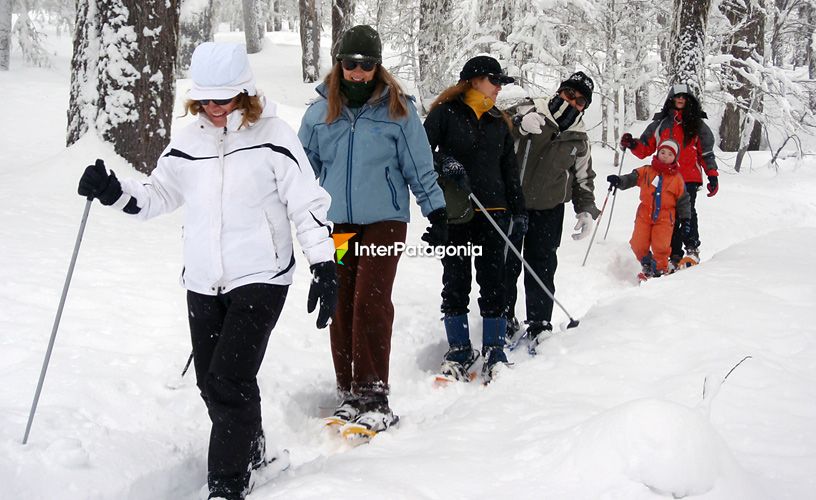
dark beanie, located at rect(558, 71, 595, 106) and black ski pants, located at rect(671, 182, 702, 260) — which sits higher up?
dark beanie, located at rect(558, 71, 595, 106)

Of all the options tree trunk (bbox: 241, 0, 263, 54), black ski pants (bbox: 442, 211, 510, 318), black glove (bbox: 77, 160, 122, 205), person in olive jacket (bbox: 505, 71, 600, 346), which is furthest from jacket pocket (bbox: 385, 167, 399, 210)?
tree trunk (bbox: 241, 0, 263, 54)

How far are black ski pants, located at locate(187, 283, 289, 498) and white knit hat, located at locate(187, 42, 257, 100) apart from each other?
0.83 meters

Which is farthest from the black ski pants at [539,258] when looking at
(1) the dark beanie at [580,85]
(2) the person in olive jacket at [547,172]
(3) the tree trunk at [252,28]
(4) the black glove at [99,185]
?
(3) the tree trunk at [252,28]

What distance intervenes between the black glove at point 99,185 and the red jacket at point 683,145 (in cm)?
647

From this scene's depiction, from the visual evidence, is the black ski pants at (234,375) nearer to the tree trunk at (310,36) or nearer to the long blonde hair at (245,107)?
the long blonde hair at (245,107)

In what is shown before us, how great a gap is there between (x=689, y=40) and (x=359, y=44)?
9.72m

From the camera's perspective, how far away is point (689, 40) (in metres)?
12.0

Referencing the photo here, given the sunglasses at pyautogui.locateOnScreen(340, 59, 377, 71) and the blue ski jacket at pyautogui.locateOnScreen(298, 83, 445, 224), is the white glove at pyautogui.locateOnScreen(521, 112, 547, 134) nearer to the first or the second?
the blue ski jacket at pyautogui.locateOnScreen(298, 83, 445, 224)

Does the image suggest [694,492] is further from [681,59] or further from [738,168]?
[738,168]

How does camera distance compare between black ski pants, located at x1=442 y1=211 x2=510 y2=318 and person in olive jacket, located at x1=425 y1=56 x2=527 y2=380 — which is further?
black ski pants, located at x1=442 y1=211 x2=510 y2=318

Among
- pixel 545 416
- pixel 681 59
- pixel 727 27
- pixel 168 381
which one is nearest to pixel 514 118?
pixel 545 416

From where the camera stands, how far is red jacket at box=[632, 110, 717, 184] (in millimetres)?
8242

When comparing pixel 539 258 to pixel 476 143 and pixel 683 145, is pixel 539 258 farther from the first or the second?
pixel 683 145

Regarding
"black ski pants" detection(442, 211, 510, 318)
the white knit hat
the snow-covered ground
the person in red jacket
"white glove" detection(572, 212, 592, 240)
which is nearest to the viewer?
the snow-covered ground
